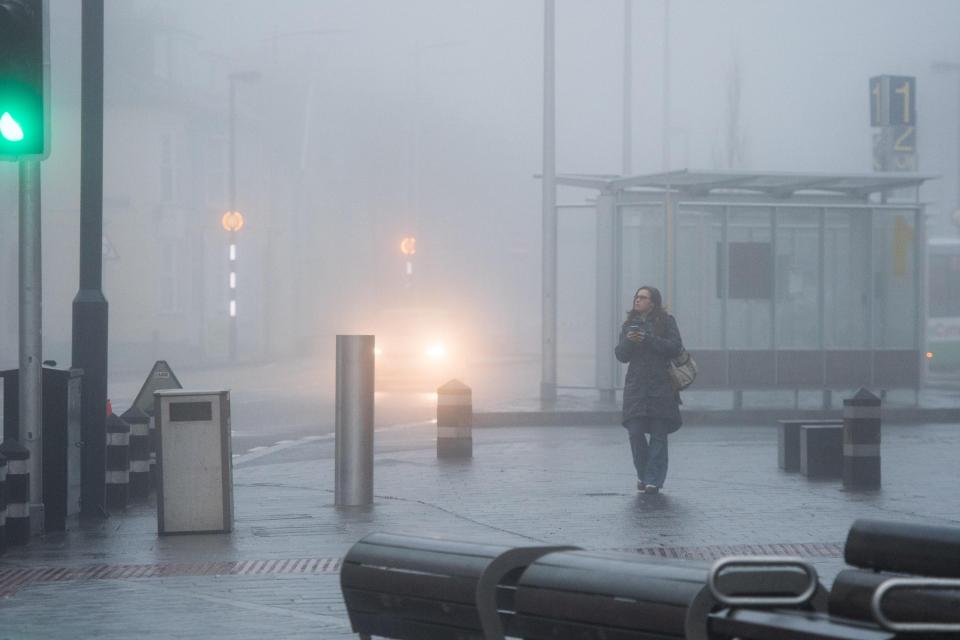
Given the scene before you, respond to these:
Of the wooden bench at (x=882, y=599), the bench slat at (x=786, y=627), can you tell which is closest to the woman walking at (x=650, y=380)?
the wooden bench at (x=882, y=599)

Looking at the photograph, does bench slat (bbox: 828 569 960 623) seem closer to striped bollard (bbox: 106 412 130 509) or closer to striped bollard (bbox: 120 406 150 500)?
striped bollard (bbox: 106 412 130 509)

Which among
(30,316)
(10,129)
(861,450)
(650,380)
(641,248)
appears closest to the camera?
(10,129)

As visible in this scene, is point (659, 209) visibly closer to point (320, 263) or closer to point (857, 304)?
point (857, 304)

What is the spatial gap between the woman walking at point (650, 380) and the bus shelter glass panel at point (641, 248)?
10.9 meters

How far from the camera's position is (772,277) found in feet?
78.5

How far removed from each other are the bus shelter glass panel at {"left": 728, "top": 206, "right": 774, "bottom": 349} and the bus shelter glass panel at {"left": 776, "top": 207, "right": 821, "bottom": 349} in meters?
0.23

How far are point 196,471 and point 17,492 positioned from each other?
1253 mm

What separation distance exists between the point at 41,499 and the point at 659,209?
14.8m

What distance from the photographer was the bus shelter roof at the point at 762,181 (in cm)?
2273

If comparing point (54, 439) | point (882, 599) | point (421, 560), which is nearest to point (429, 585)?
point (421, 560)

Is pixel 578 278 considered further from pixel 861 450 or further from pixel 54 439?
pixel 54 439

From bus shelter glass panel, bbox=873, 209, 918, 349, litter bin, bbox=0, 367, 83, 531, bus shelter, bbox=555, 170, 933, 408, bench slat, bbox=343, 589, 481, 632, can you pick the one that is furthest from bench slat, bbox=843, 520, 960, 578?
bus shelter glass panel, bbox=873, 209, 918, 349

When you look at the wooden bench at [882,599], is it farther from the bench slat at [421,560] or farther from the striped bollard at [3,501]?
the striped bollard at [3,501]

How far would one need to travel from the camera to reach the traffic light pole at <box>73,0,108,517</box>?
11633 mm
